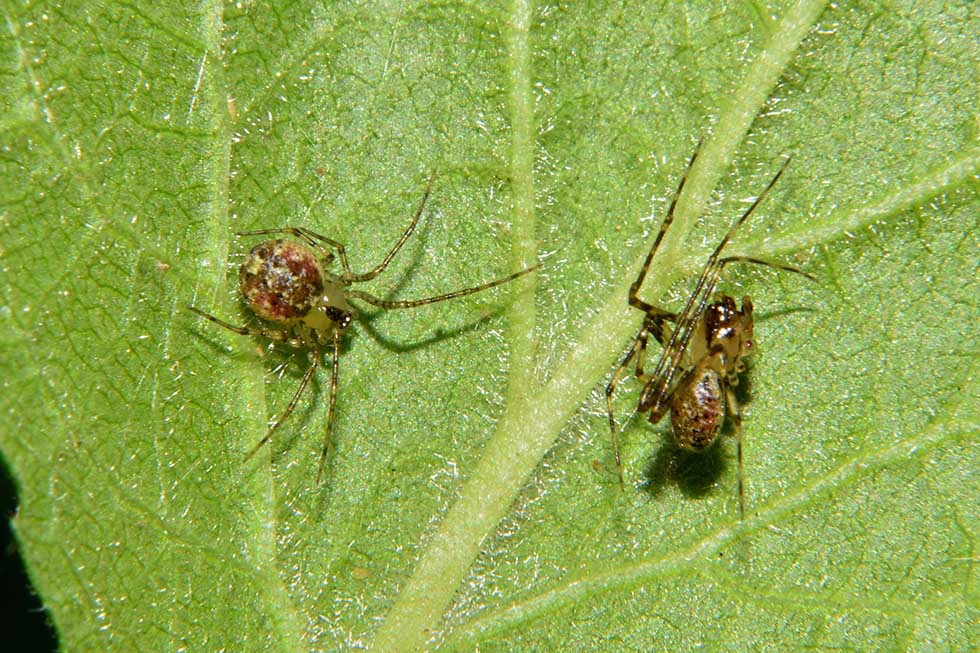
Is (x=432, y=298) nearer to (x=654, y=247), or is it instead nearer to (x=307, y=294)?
(x=307, y=294)

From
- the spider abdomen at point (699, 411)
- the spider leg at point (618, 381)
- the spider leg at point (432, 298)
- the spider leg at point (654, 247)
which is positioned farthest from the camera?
Answer: the spider leg at point (432, 298)

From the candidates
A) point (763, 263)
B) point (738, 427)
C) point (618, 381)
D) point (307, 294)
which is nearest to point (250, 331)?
point (307, 294)

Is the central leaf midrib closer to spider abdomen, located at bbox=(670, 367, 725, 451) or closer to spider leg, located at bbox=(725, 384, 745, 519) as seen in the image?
spider abdomen, located at bbox=(670, 367, 725, 451)

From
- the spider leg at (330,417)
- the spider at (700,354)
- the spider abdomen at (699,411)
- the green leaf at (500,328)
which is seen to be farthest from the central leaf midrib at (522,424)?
the spider leg at (330,417)

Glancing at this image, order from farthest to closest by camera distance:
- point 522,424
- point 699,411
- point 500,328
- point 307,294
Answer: point 307,294
point 500,328
point 522,424
point 699,411

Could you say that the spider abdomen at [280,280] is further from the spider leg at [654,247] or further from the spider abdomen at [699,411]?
the spider abdomen at [699,411]

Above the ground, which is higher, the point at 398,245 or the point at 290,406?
the point at 398,245

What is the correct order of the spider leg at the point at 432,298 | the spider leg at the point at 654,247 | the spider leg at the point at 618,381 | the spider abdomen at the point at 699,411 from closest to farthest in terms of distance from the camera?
the spider abdomen at the point at 699,411 < the spider leg at the point at 654,247 < the spider leg at the point at 618,381 < the spider leg at the point at 432,298
